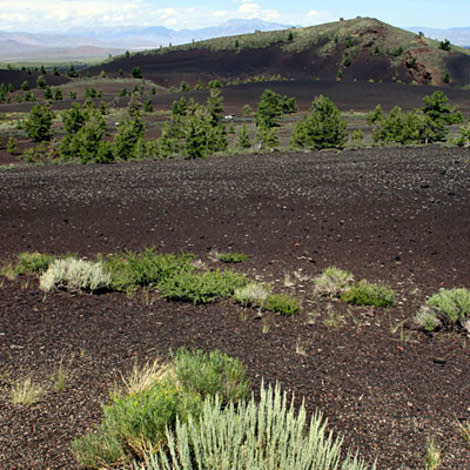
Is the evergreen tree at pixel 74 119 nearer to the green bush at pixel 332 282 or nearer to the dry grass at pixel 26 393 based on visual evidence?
the green bush at pixel 332 282

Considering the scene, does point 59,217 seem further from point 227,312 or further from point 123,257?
point 227,312

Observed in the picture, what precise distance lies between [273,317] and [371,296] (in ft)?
4.10

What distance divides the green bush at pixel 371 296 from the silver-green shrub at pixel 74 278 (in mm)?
2954

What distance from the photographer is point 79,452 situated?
10.3 ft

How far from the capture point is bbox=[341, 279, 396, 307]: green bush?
5.93 metres

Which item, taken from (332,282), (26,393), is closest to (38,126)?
(332,282)

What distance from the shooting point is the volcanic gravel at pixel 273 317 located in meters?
3.71

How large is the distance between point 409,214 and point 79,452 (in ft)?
26.5

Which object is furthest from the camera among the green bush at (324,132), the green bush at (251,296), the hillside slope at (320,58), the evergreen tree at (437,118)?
the hillside slope at (320,58)

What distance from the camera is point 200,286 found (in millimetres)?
6152

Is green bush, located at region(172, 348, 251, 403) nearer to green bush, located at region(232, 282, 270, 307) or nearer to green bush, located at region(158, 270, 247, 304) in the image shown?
green bush, located at region(232, 282, 270, 307)

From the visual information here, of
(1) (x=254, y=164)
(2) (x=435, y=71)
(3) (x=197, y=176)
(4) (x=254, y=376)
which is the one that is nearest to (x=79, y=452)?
(4) (x=254, y=376)

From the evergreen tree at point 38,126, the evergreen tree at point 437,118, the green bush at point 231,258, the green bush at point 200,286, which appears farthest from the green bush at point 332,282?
the evergreen tree at point 38,126

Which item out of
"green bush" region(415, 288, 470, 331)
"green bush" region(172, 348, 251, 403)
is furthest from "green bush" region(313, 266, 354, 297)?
"green bush" region(172, 348, 251, 403)
